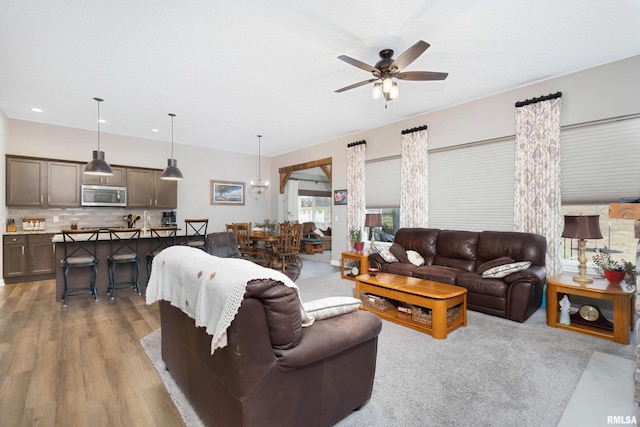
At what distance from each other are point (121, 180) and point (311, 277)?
4676mm

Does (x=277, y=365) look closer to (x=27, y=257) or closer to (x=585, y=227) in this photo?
(x=585, y=227)

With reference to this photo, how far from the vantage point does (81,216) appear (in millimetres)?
6191

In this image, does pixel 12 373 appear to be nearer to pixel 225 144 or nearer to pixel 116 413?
pixel 116 413

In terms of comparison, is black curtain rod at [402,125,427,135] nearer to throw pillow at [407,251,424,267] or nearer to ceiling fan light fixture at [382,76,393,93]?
throw pillow at [407,251,424,267]

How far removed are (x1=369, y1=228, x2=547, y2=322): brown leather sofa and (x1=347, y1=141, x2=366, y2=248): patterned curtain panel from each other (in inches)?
57.3

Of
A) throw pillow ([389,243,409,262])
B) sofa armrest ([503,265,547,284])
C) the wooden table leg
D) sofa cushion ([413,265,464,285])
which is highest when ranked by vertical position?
throw pillow ([389,243,409,262])

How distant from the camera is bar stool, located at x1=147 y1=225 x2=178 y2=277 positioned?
199 inches

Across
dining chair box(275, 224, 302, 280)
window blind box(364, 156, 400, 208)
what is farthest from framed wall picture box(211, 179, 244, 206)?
window blind box(364, 156, 400, 208)

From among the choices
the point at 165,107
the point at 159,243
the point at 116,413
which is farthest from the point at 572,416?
the point at 165,107

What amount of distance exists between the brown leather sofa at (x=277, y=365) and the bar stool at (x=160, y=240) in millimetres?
3550

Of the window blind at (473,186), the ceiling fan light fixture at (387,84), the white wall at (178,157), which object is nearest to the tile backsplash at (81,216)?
the white wall at (178,157)

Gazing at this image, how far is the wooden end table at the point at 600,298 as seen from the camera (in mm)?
2887

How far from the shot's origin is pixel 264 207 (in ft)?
30.0

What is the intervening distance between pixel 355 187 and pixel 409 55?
388 centimetres
